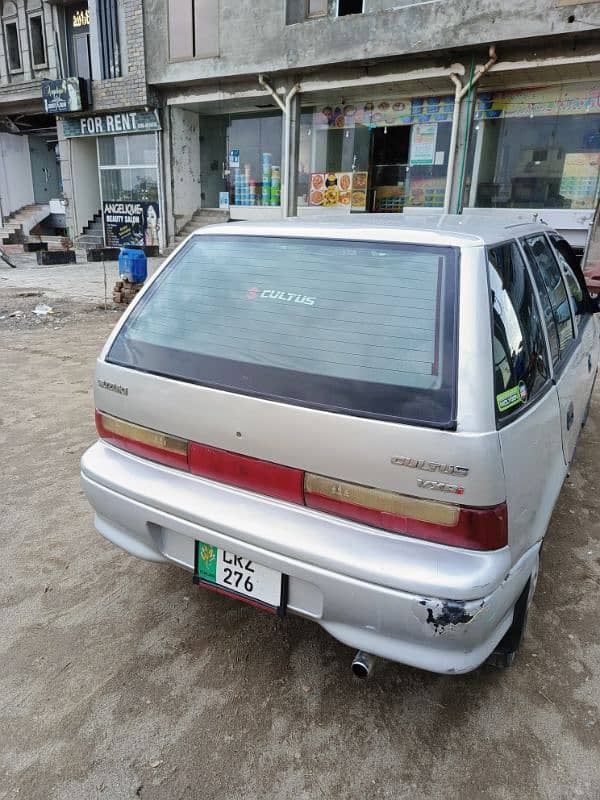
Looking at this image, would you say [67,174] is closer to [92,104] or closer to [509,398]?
[92,104]

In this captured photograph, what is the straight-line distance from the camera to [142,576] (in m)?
2.66

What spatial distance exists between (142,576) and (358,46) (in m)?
12.3

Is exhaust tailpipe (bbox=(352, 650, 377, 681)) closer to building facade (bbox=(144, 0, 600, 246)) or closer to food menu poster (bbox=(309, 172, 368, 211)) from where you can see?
building facade (bbox=(144, 0, 600, 246))

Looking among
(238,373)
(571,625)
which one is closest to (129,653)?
(238,373)

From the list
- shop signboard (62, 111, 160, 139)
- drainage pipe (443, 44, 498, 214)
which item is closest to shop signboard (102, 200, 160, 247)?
shop signboard (62, 111, 160, 139)

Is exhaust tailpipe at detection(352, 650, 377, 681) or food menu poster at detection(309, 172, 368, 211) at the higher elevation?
food menu poster at detection(309, 172, 368, 211)

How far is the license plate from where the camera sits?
182 centimetres

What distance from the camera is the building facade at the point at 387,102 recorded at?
1030 cm

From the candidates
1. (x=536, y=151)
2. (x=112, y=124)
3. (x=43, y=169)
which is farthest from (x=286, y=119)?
(x=43, y=169)

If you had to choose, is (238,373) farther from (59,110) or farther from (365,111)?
(59,110)

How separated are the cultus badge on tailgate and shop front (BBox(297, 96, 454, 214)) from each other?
12.2 meters

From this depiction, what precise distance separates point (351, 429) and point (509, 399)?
51cm

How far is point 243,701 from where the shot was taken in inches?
77.8

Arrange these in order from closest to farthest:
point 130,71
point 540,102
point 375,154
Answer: point 540,102, point 375,154, point 130,71
